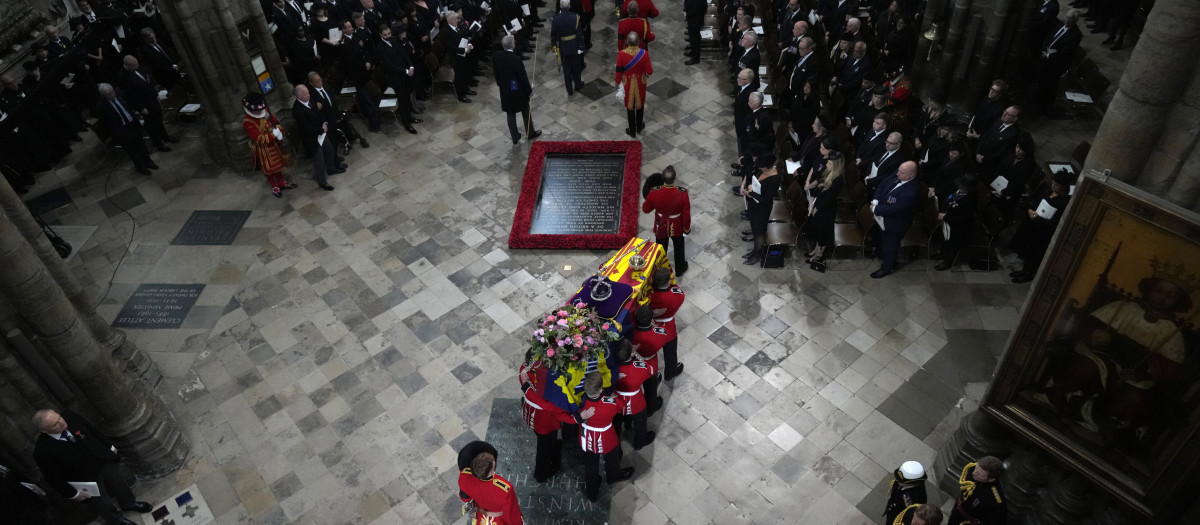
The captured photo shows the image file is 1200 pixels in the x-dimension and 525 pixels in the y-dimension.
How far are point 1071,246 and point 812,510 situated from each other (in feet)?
11.2

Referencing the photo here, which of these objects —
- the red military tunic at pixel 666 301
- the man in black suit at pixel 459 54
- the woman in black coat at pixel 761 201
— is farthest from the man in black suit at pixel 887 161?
the man in black suit at pixel 459 54

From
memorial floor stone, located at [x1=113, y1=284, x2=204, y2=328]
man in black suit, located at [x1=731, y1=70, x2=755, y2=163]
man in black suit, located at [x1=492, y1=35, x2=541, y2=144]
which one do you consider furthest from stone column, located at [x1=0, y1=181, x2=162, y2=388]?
man in black suit, located at [x1=731, y1=70, x2=755, y2=163]

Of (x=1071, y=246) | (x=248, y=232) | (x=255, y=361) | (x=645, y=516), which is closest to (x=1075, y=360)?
(x=1071, y=246)

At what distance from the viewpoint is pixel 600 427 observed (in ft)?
21.7

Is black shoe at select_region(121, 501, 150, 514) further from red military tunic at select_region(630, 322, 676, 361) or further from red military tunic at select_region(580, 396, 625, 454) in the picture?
red military tunic at select_region(630, 322, 676, 361)

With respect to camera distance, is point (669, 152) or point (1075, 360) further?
point (669, 152)

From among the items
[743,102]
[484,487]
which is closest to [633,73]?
[743,102]

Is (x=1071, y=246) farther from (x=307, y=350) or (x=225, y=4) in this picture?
(x=225, y=4)

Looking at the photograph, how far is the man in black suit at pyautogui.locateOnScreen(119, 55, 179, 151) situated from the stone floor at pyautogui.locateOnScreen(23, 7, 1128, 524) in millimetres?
739

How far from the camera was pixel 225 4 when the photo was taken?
436 inches

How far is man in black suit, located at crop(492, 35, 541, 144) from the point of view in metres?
11.7

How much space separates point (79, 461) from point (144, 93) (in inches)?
296

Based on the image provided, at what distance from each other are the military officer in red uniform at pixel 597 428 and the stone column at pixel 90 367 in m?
4.54

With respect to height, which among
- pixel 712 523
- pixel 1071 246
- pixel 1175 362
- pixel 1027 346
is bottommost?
pixel 712 523
